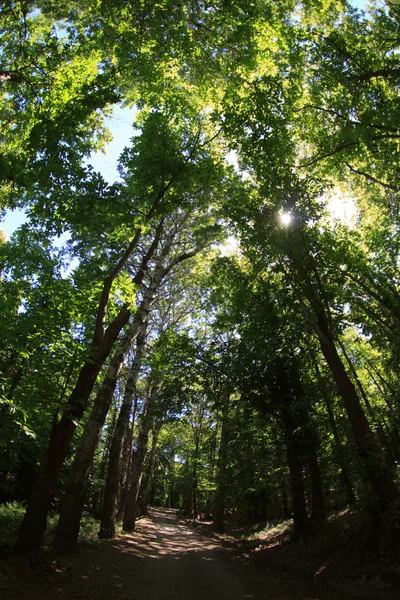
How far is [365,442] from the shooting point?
23.3 feet

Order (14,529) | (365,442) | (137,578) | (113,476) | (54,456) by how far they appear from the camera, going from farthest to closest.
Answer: (113,476) < (14,529) < (137,578) < (365,442) < (54,456)

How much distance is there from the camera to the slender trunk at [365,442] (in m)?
6.63

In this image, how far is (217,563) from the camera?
10.1m

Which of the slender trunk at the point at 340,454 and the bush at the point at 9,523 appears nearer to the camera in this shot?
the bush at the point at 9,523

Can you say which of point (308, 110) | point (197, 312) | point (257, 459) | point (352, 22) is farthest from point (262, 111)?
point (197, 312)

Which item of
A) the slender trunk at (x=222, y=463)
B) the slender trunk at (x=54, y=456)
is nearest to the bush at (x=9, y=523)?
the slender trunk at (x=54, y=456)

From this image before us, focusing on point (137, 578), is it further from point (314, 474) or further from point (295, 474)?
point (314, 474)

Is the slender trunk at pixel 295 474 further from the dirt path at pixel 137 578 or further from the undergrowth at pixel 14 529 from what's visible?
the undergrowth at pixel 14 529

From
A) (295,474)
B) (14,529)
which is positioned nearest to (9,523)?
(14,529)

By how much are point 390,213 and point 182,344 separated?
414 inches

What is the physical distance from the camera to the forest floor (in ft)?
17.9

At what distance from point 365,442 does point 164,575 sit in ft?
19.0

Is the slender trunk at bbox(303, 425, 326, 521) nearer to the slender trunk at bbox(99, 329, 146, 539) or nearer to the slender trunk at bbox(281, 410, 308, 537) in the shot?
the slender trunk at bbox(281, 410, 308, 537)

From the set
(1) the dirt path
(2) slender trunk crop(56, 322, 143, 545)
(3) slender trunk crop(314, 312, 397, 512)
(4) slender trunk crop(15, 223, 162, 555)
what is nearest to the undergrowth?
(2) slender trunk crop(56, 322, 143, 545)
